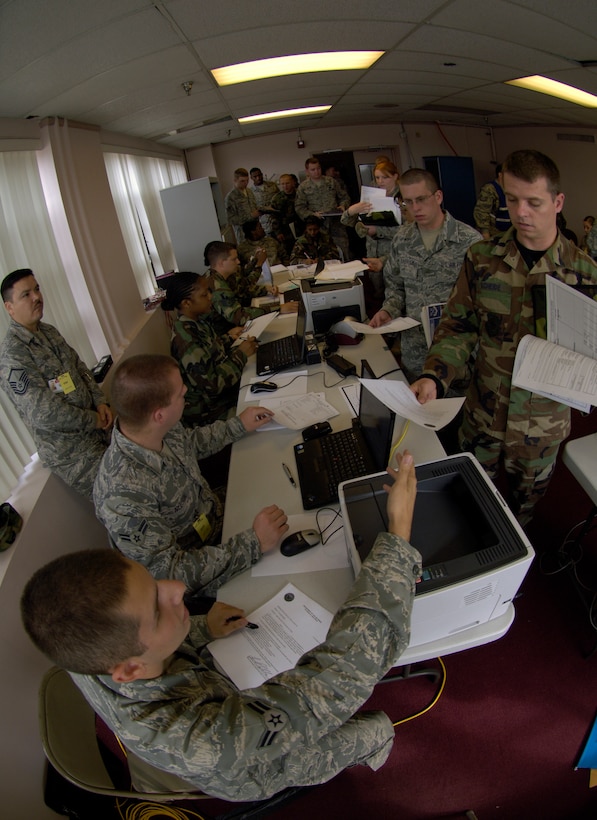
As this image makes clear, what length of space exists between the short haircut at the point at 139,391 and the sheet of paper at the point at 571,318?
1.22 meters

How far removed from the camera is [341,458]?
1445 millimetres

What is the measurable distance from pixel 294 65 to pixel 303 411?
2995mm

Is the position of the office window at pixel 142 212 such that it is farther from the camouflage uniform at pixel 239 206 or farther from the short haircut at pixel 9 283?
the short haircut at pixel 9 283

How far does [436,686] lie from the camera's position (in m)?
1.56

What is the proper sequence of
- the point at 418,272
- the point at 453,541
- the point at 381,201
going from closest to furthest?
1. the point at 453,541
2. the point at 418,272
3. the point at 381,201

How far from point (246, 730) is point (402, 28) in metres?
3.44

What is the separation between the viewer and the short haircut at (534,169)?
47.7 inches

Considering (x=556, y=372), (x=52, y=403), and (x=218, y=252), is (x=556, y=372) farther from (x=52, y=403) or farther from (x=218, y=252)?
(x=218, y=252)

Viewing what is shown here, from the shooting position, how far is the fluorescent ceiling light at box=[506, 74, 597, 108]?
12.3ft

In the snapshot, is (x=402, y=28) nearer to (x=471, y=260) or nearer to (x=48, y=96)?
(x=471, y=260)

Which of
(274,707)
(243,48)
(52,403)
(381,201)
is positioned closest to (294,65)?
(243,48)

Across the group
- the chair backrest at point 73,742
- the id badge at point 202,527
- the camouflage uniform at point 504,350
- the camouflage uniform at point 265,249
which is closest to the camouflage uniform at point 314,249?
the camouflage uniform at point 265,249

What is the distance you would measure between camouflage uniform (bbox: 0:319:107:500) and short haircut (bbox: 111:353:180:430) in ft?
3.03

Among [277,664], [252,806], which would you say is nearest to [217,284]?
[277,664]
